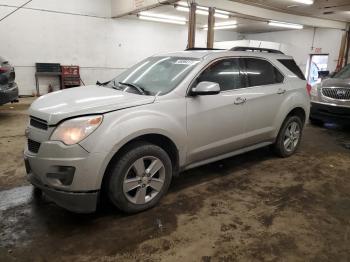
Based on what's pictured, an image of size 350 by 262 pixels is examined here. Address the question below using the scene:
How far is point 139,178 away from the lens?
2.60 meters

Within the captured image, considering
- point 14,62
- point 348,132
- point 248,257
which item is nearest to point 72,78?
point 14,62

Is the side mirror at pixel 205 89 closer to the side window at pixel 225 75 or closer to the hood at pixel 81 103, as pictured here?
the side window at pixel 225 75

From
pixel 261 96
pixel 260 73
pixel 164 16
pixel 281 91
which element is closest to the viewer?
pixel 261 96

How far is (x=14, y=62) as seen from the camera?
9914 mm

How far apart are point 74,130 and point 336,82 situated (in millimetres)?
5837

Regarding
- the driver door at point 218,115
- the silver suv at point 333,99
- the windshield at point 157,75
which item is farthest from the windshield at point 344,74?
the windshield at point 157,75

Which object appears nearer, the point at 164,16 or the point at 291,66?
the point at 291,66

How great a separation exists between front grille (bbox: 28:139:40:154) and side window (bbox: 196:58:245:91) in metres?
1.65

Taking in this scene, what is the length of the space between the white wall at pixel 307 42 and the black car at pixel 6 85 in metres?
12.3

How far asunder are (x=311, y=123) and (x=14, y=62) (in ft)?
31.8

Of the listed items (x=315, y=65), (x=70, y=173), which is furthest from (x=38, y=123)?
(x=315, y=65)

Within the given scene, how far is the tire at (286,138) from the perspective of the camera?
13.5 feet

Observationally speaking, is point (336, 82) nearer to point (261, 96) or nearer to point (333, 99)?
point (333, 99)

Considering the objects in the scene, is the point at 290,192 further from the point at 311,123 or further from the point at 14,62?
the point at 14,62
